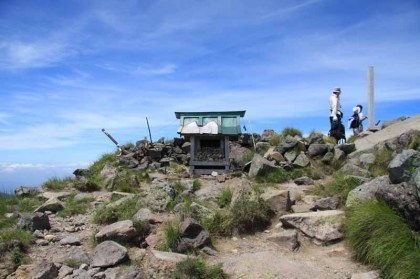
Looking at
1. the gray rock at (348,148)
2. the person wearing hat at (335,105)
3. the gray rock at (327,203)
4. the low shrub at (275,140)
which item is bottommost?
the gray rock at (327,203)

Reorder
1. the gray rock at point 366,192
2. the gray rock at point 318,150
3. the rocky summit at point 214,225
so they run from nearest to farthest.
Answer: the rocky summit at point 214,225 → the gray rock at point 366,192 → the gray rock at point 318,150

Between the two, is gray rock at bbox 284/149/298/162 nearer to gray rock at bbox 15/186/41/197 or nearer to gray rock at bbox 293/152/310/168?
gray rock at bbox 293/152/310/168

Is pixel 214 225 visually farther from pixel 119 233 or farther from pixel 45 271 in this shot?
pixel 45 271

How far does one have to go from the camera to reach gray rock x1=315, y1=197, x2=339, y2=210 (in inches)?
391

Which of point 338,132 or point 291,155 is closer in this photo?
point 291,155

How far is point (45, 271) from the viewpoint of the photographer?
7.67m

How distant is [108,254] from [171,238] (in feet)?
4.19

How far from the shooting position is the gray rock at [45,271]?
24.9 ft

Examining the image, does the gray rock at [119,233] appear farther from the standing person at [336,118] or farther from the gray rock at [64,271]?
the standing person at [336,118]

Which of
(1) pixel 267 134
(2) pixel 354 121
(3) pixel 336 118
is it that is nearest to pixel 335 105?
(3) pixel 336 118

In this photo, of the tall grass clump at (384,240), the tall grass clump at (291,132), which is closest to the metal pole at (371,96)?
the tall grass clump at (291,132)

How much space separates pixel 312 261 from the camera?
804cm

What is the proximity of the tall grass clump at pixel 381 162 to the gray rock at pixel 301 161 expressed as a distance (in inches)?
115

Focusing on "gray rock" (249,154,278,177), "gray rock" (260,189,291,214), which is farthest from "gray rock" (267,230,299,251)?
"gray rock" (249,154,278,177)
